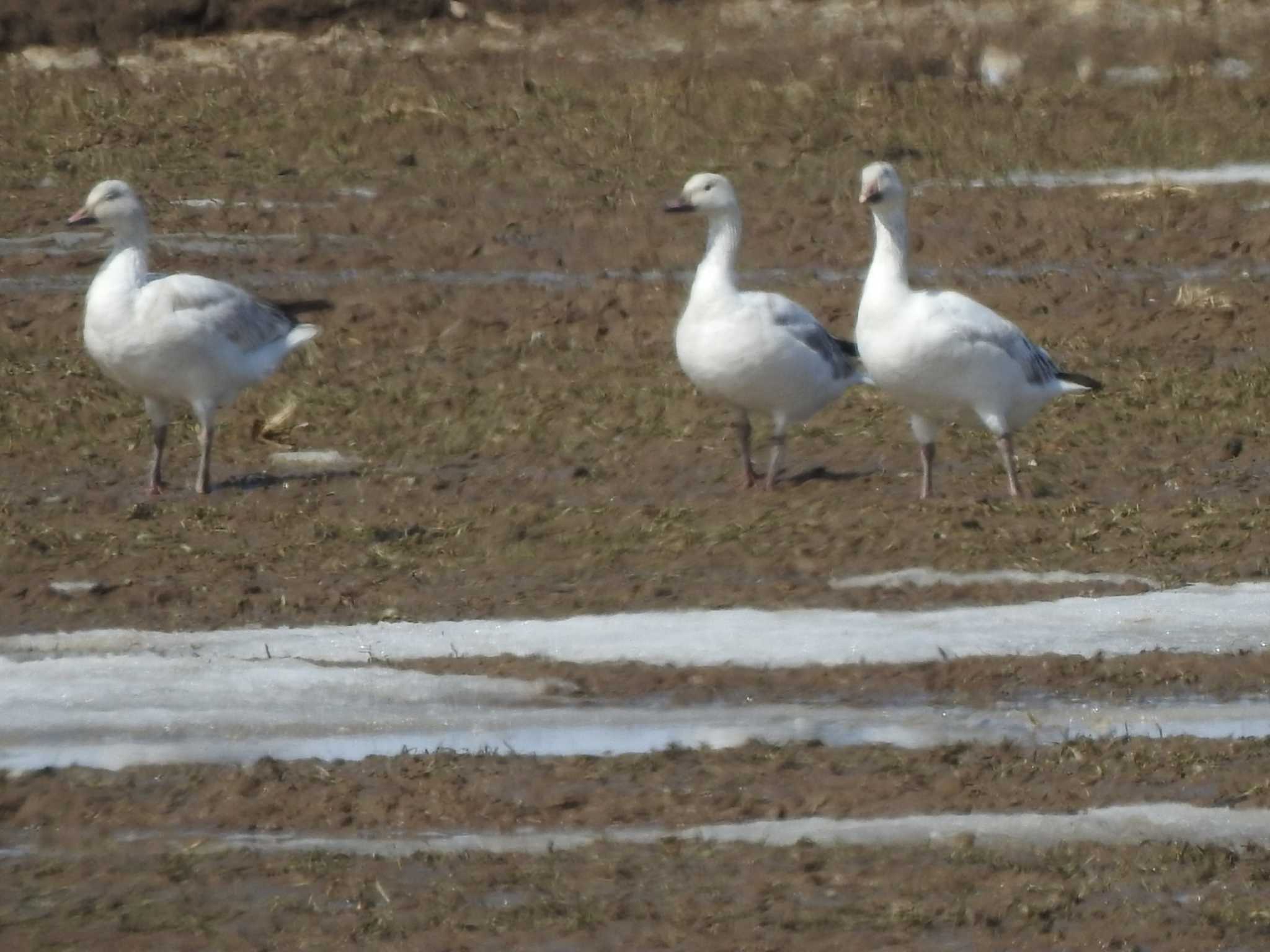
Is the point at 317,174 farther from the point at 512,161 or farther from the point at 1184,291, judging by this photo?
the point at 1184,291

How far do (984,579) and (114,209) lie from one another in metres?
5.51

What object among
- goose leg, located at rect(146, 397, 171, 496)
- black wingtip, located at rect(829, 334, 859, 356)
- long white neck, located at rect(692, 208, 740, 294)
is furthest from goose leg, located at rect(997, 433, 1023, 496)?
goose leg, located at rect(146, 397, 171, 496)

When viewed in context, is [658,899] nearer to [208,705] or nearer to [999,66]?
[208,705]

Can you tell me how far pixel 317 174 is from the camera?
1959cm

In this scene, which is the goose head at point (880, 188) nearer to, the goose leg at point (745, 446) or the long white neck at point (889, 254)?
the long white neck at point (889, 254)

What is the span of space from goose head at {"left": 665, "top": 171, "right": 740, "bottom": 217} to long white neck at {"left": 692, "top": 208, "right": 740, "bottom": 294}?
0.12 feet

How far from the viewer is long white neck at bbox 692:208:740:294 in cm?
1248

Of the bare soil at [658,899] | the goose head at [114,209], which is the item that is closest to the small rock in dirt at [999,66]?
the goose head at [114,209]

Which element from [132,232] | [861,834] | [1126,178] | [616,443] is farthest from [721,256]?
[1126,178]

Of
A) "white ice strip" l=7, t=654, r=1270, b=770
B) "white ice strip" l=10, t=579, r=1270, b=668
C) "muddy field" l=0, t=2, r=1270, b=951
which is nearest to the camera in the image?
"muddy field" l=0, t=2, r=1270, b=951

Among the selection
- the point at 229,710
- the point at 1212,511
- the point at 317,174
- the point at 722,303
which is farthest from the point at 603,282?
the point at 229,710

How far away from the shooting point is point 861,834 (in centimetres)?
741

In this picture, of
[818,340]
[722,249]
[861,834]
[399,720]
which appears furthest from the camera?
[722,249]

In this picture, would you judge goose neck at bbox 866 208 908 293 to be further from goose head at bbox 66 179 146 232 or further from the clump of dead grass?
the clump of dead grass
